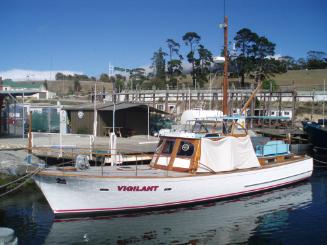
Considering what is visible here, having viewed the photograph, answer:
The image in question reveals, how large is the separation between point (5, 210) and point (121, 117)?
16.7 metres

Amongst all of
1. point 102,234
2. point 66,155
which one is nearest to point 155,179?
point 102,234

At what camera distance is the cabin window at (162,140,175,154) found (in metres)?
16.0

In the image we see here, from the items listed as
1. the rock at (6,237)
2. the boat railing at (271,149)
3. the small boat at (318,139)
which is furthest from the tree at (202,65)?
the rock at (6,237)

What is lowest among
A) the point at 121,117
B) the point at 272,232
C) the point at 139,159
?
the point at 272,232

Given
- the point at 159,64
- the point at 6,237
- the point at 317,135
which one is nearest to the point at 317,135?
the point at 317,135

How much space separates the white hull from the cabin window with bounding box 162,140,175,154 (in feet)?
5.97

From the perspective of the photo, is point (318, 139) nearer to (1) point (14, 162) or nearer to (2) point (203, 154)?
(2) point (203, 154)

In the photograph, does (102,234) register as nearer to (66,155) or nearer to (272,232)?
(272,232)

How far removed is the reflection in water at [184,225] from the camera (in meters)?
12.2

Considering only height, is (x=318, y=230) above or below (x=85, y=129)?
below

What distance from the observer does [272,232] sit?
13.1m

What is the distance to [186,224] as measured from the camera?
13.6m

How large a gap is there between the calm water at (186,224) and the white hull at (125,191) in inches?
15.8

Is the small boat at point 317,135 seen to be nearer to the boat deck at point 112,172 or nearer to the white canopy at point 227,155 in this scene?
the white canopy at point 227,155
